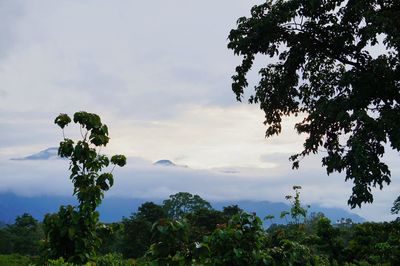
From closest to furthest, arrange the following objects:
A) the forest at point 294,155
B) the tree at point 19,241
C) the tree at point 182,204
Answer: the forest at point 294,155
the tree at point 19,241
the tree at point 182,204

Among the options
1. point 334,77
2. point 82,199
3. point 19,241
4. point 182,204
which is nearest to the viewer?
point 82,199

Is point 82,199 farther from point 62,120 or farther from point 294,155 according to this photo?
point 294,155

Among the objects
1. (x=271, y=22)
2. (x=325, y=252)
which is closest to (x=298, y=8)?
(x=271, y=22)

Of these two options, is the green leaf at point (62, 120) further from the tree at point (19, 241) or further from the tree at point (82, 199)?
the tree at point (19, 241)

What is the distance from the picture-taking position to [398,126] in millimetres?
11156

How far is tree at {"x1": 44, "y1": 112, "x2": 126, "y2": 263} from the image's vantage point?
5711mm

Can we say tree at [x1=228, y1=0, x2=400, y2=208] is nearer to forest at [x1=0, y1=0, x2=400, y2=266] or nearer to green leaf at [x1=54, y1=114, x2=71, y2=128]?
forest at [x1=0, y1=0, x2=400, y2=266]

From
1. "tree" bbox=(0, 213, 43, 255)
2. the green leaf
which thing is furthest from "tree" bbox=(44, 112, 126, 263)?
"tree" bbox=(0, 213, 43, 255)

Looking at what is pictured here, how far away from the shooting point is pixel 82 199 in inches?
227

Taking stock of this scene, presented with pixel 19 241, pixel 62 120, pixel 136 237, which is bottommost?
pixel 19 241

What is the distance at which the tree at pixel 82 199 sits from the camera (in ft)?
18.7

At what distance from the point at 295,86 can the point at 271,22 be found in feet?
10.7

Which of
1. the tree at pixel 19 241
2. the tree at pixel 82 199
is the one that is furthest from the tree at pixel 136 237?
the tree at pixel 82 199

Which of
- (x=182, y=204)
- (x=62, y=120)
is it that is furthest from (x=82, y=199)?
(x=182, y=204)
